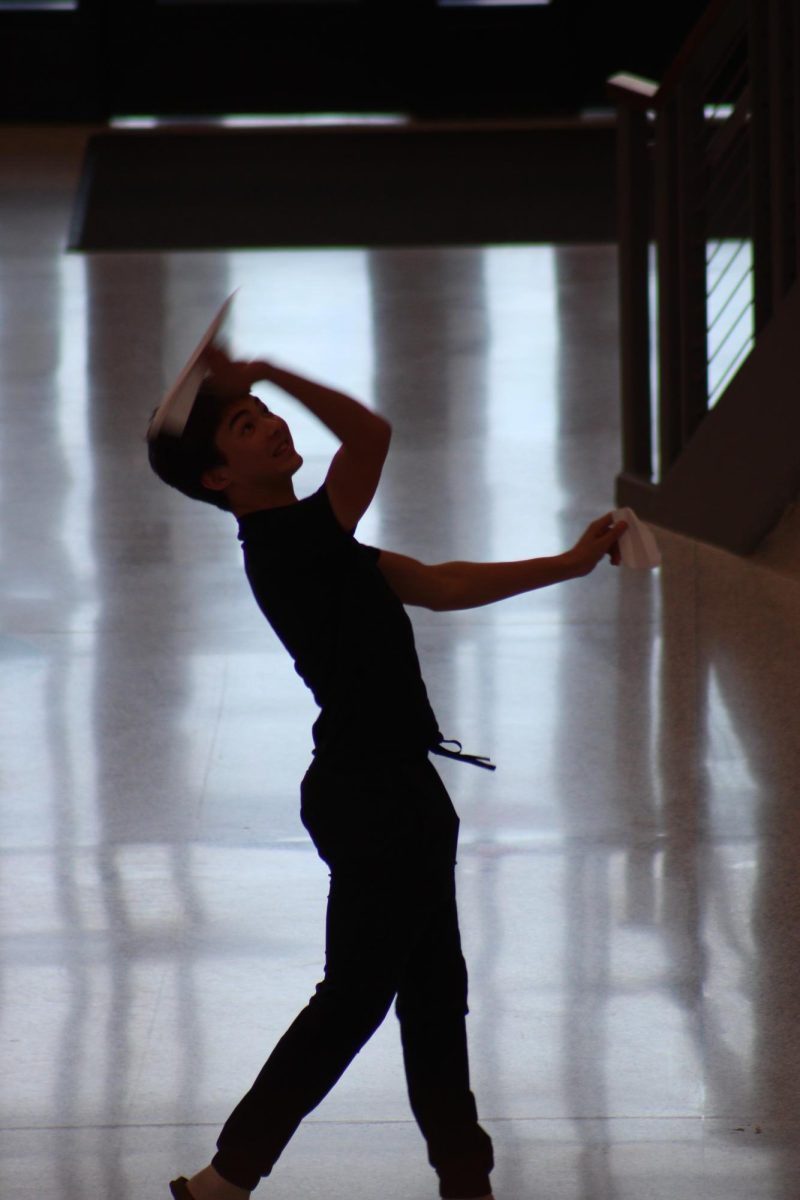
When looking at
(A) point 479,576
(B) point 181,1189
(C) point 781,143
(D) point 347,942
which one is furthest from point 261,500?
(C) point 781,143

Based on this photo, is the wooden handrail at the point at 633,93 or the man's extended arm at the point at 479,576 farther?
the wooden handrail at the point at 633,93

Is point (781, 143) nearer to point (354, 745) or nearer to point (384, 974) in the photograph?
point (354, 745)

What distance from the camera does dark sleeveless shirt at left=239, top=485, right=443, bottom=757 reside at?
7.70ft

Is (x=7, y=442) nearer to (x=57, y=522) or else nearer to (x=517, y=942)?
(x=57, y=522)

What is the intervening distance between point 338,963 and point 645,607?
8.99 ft

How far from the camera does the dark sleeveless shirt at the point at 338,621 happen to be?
2346mm

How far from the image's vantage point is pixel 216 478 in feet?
7.72

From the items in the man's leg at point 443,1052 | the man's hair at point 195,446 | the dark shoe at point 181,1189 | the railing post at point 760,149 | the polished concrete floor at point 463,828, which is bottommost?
the polished concrete floor at point 463,828

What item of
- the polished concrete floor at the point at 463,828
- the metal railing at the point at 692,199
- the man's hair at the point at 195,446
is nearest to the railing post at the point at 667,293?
the metal railing at the point at 692,199

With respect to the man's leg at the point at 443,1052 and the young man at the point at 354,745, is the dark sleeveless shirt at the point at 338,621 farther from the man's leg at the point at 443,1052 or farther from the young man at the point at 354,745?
the man's leg at the point at 443,1052

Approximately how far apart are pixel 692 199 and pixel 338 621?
11.5 feet

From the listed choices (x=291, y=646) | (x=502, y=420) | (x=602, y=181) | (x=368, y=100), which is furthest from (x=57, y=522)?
(x=368, y=100)

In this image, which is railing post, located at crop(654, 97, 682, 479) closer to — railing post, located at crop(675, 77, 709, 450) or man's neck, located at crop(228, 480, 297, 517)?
railing post, located at crop(675, 77, 709, 450)

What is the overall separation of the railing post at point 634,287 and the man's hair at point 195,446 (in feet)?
11.8
